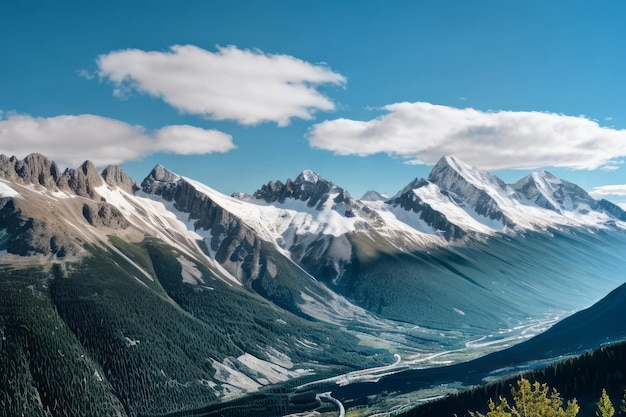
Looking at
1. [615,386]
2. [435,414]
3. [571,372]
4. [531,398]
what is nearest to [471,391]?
[435,414]

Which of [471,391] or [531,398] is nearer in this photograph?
[531,398]

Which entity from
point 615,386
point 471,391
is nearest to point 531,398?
point 615,386

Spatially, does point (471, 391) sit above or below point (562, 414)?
below

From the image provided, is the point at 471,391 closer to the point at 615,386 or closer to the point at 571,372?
the point at 571,372

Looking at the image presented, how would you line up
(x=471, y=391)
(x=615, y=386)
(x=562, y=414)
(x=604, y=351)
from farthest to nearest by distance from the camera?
(x=471, y=391) → (x=604, y=351) → (x=615, y=386) → (x=562, y=414)

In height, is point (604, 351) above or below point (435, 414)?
above

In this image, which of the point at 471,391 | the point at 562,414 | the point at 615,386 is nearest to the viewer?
the point at 562,414

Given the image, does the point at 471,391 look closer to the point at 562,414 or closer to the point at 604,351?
the point at 604,351
